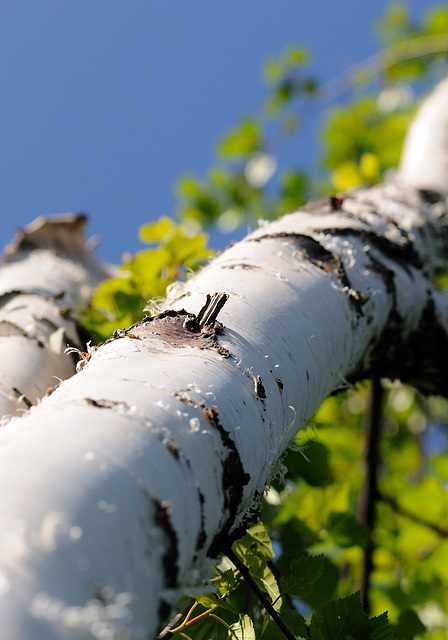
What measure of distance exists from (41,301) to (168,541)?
966 millimetres

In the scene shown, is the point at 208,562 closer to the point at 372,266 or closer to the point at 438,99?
the point at 372,266

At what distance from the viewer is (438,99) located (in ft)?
6.19

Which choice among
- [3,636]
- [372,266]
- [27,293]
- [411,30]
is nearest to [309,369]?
[372,266]

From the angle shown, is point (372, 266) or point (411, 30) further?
point (411, 30)

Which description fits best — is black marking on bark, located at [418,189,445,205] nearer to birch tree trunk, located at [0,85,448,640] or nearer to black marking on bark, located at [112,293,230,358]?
birch tree trunk, located at [0,85,448,640]

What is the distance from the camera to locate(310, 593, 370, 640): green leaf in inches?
25.7

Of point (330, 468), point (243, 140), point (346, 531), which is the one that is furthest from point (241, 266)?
point (243, 140)

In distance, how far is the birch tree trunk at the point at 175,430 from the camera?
336 mm

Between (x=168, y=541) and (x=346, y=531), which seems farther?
(x=346, y=531)

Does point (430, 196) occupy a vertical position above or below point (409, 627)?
above

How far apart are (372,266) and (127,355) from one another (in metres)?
0.58

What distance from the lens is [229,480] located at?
52cm

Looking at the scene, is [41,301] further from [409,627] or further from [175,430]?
[409,627]

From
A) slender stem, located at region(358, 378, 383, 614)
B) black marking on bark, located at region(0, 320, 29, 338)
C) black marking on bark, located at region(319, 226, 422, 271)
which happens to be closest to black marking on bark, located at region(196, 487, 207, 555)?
black marking on bark, located at region(319, 226, 422, 271)
